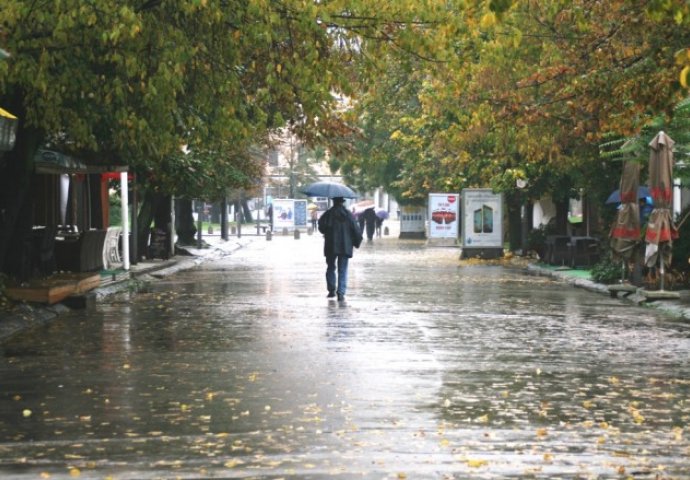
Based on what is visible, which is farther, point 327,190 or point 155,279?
point 327,190

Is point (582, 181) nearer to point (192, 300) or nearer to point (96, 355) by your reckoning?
point (192, 300)

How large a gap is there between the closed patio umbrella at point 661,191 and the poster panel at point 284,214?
57258 millimetres

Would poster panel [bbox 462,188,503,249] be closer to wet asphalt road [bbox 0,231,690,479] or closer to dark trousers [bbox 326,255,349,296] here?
dark trousers [bbox 326,255,349,296]

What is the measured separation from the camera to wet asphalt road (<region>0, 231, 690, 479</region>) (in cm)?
800

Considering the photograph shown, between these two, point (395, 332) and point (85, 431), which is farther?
point (395, 332)

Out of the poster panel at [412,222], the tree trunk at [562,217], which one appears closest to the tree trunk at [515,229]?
the tree trunk at [562,217]

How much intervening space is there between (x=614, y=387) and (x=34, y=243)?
15.7 m

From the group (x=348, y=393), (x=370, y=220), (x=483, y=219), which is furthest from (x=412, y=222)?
(x=348, y=393)

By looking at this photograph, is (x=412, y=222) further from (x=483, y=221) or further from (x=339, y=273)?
(x=339, y=273)

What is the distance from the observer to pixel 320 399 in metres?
10.7

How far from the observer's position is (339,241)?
22625 millimetres

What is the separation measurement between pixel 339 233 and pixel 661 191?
221 inches

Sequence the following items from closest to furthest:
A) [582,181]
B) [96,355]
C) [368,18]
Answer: [96,355] < [368,18] < [582,181]

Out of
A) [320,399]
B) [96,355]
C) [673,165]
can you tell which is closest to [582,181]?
[673,165]
